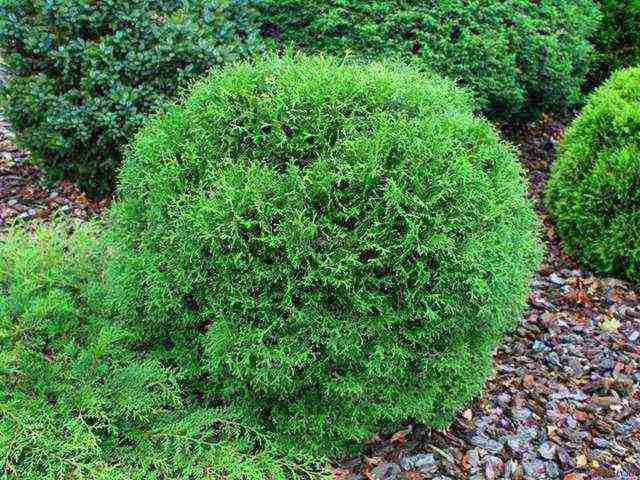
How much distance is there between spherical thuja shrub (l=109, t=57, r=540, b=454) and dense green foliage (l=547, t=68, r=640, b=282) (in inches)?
67.2

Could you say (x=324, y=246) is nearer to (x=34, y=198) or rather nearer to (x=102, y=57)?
(x=102, y=57)

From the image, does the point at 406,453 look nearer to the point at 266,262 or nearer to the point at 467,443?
the point at 467,443

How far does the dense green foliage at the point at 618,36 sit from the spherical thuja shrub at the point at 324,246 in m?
4.34

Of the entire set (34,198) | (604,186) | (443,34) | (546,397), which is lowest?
(34,198)

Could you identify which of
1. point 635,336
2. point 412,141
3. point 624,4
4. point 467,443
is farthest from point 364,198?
point 624,4

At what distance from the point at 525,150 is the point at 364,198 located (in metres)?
4.08

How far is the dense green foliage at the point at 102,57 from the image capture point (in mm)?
4387

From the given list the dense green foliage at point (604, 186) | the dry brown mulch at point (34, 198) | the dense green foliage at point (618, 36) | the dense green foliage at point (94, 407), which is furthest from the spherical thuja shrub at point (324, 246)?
the dense green foliage at point (618, 36)

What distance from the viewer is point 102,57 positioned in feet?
14.3

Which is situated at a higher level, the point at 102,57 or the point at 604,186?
the point at 102,57

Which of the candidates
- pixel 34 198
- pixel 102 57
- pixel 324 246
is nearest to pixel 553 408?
pixel 324 246

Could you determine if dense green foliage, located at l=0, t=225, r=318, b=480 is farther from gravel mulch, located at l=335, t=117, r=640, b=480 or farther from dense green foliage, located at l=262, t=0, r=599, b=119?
dense green foliage, located at l=262, t=0, r=599, b=119

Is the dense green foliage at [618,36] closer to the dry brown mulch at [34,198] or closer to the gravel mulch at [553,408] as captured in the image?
the gravel mulch at [553,408]

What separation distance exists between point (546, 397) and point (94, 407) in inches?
86.7
